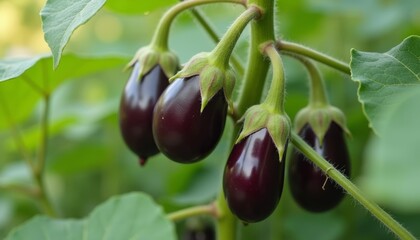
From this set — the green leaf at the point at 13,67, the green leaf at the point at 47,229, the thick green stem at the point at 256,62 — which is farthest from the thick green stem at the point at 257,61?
the green leaf at the point at 47,229

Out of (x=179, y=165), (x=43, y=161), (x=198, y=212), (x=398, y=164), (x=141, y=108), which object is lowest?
(x=179, y=165)

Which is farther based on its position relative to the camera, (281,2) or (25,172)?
(281,2)

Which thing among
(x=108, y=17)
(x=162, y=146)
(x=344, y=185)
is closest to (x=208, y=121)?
(x=162, y=146)

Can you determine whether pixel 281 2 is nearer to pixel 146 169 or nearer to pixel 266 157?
pixel 146 169

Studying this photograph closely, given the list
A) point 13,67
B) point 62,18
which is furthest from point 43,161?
point 62,18

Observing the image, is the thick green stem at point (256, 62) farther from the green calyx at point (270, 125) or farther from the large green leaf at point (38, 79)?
the large green leaf at point (38, 79)

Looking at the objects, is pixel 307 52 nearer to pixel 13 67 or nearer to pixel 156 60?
pixel 156 60

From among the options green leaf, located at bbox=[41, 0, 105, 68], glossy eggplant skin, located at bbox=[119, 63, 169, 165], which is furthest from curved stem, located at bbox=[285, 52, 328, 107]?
green leaf, located at bbox=[41, 0, 105, 68]
